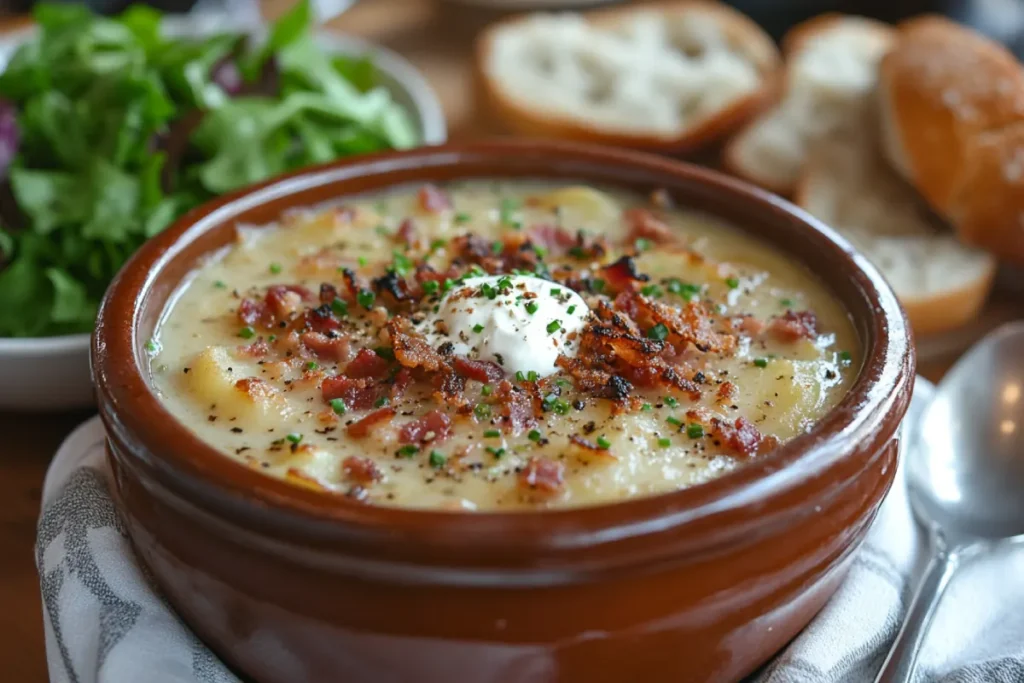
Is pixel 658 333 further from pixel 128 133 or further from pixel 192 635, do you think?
pixel 128 133

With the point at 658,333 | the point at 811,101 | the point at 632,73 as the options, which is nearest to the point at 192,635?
the point at 658,333

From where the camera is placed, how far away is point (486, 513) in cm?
159

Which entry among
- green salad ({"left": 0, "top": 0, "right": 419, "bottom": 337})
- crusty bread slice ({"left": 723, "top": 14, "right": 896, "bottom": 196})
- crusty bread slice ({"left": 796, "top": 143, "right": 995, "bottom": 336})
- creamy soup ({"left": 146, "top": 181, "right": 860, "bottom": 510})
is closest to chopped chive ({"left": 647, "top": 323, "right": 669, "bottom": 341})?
creamy soup ({"left": 146, "top": 181, "right": 860, "bottom": 510})

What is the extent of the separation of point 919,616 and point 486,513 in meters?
0.99

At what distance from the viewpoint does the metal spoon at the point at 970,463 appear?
225 centimetres

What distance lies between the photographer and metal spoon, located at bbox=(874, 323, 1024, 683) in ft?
7.39

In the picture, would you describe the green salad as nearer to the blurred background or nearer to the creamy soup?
the creamy soup

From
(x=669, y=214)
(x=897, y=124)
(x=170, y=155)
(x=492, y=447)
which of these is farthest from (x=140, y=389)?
(x=897, y=124)

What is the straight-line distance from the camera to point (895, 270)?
3531 mm

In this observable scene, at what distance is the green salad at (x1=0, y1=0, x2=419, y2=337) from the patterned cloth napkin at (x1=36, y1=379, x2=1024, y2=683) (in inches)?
40.9

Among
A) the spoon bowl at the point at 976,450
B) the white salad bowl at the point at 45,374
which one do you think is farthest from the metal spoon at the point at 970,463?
the white salad bowl at the point at 45,374

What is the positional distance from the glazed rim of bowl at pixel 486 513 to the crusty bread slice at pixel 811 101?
5.30 ft

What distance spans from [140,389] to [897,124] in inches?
116

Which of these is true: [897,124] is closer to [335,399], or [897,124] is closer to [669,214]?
[669,214]
